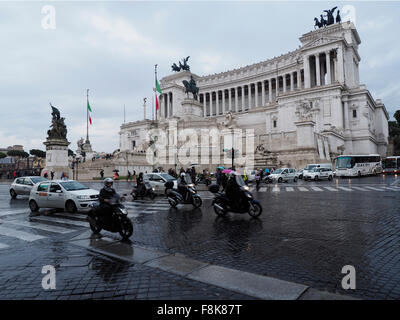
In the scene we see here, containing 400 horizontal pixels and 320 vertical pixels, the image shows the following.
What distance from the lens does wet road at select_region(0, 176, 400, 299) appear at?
172 inches

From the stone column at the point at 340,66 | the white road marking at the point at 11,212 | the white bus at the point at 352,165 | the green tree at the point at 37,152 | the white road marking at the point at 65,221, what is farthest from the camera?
the green tree at the point at 37,152

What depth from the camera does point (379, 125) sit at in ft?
203

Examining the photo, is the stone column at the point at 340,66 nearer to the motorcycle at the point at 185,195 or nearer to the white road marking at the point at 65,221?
the motorcycle at the point at 185,195

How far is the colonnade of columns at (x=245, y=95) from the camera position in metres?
80.9

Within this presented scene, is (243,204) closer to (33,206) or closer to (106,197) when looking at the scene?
(106,197)

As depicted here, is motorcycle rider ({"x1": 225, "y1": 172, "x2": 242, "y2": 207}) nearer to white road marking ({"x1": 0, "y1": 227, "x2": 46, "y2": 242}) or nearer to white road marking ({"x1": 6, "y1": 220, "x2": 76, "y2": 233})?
white road marking ({"x1": 6, "y1": 220, "x2": 76, "y2": 233})

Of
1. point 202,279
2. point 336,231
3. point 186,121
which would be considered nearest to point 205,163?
point 186,121

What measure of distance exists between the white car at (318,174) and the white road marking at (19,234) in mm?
25986

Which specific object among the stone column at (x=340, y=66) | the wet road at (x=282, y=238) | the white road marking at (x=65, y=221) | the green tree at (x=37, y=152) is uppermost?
the stone column at (x=340, y=66)

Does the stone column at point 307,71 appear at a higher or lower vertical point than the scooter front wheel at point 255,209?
higher

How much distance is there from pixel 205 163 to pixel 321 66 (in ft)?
136

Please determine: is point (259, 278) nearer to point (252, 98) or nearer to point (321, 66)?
point (321, 66)

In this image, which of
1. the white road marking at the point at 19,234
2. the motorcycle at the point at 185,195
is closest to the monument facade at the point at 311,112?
the motorcycle at the point at 185,195

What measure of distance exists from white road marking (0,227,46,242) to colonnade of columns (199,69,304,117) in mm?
77644
